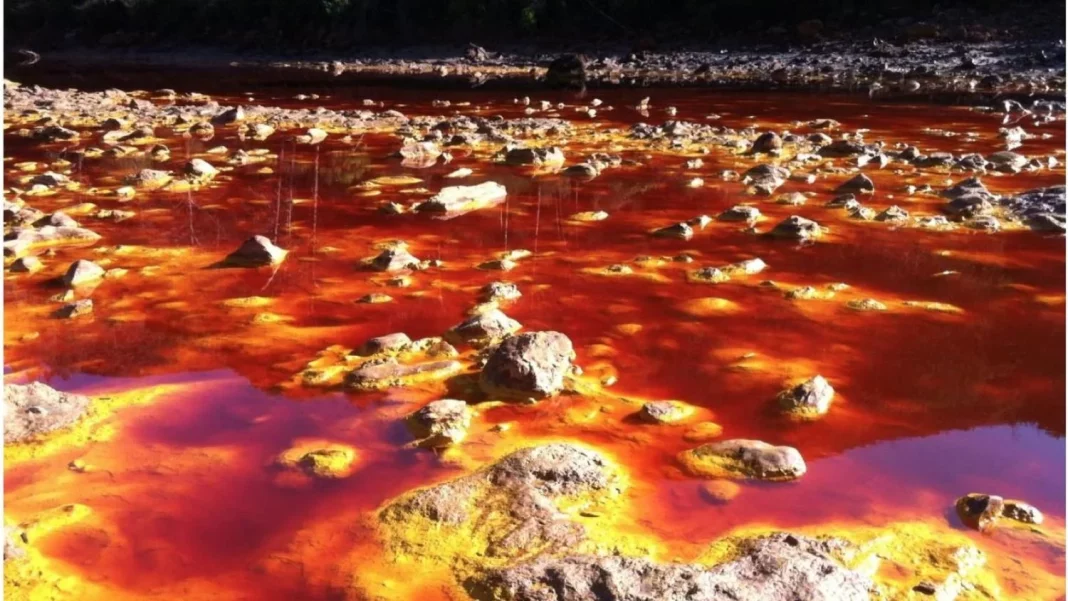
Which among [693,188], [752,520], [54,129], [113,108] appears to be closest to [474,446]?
[752,520]

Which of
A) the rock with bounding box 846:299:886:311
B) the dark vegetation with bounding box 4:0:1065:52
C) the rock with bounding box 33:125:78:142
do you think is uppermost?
the dark vegetation with bounding box 4:0:1065:52

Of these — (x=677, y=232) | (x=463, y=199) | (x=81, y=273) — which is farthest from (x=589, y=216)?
(x=81, y=273)

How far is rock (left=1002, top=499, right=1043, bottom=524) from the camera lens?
252 cm

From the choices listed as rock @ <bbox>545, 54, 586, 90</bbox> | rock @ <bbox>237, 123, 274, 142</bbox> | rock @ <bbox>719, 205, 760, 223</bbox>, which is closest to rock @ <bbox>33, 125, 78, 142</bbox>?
rock @ <bbox>237, 123, 274, 142</bbox>

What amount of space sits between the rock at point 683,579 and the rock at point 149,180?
21.0 ft

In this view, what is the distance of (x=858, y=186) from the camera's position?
22.7 feet

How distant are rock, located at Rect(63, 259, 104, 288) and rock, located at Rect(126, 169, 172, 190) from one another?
9.43 feet

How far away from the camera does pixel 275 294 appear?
183 inches

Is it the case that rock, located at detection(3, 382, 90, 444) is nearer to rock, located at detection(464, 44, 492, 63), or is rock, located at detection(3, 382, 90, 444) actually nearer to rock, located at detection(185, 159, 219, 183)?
rock, located at detection(185, 159, 219, 183)

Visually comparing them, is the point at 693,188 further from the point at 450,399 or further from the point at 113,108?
the point at 113,108

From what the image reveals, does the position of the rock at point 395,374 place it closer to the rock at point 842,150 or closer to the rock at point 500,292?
the rock at point 500,292

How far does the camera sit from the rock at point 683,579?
2137 mm

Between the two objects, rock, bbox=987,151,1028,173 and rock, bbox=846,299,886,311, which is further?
rock, bbox=987,151,1028,173

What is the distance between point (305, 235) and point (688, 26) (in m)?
25.1
